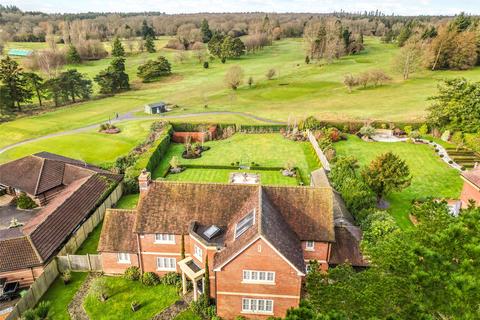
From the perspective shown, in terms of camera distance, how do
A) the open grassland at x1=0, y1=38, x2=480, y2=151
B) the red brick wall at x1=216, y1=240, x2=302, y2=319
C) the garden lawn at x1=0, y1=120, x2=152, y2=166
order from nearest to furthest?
the red brick wall at x1=216, y1=240, x2=302, y2=319
the garden lawn at x1=0, y1=120, x2=152, y2=166
the open grassland at x1=0, y1=38, x2=480, y2=151

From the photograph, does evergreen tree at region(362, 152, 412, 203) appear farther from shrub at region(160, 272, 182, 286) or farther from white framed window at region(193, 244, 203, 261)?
shrub at region(160, 272, 182, 286)

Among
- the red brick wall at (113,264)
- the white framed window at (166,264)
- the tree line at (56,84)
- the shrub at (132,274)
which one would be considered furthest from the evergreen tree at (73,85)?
the white framed window at (166,264)

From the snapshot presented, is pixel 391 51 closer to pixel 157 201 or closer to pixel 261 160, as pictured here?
pixel 261 160

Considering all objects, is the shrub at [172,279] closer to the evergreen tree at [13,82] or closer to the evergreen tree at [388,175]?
the evergreen tree at [388,175]

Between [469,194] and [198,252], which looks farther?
[469,194]

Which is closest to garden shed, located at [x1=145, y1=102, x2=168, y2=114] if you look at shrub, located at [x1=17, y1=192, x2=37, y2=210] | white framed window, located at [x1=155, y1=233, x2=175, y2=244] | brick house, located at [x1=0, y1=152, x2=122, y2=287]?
brick house, located at [x1=0, y1=152, x2=122, y2=287]

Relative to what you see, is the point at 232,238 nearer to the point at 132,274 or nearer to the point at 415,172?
the point at 132,274

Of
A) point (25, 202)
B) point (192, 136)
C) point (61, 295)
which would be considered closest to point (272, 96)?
point (192, 136)
